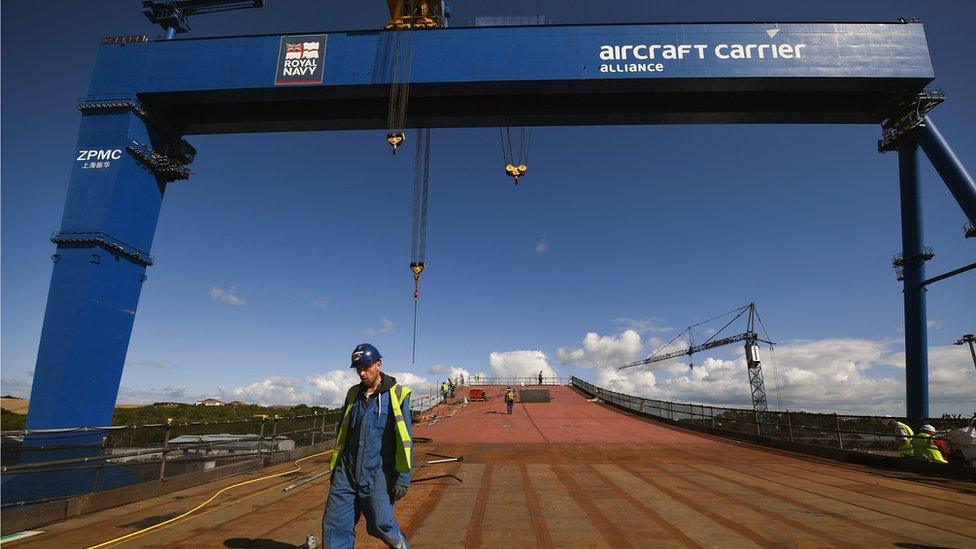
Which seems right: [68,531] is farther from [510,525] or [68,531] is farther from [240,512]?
[510,525]

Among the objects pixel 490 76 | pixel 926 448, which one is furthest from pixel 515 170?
pixel 926 448

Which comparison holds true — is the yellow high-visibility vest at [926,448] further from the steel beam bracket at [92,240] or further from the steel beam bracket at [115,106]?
the steel beam bracket at [115,106]

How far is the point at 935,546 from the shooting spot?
177 inches

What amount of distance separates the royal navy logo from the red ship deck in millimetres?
16312

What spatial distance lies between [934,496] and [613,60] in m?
17.9

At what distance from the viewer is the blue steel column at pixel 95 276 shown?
15.8m

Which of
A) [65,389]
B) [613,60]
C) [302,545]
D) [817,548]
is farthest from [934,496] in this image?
[65,389]

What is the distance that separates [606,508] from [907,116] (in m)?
24.3

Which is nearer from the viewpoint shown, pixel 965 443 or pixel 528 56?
pixel 965 443

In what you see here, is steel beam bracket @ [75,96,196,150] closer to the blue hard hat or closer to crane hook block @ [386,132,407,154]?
crane hook block @ [386,132,407,154]

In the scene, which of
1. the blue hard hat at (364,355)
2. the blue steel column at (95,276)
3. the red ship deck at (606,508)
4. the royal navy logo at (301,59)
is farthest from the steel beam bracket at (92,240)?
the blue hard hat at (364,355)

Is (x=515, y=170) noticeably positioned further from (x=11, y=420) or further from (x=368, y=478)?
(x=11, y=420)

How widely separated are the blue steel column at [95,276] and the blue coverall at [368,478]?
18.1 m

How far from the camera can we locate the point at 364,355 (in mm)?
3814
